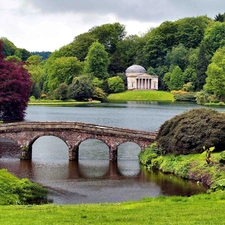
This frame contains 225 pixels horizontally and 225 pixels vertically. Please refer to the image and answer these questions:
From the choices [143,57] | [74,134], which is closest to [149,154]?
[74,134]

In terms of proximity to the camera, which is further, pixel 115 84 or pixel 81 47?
pixel 81 47

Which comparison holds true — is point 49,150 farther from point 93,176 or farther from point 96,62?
point 96,62

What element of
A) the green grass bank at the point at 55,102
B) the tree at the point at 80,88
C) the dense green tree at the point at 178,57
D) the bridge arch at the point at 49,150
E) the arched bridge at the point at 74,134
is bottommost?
the bridge arch at the point at 49,150

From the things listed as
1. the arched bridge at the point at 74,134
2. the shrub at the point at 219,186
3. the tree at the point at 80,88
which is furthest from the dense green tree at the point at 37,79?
the shrub at the point at 219,186

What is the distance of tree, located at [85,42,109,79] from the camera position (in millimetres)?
152250

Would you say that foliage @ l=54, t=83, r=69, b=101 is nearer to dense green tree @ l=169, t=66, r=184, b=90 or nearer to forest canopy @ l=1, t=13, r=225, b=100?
forest canopy @ l=1, t=13, r=225, b=100

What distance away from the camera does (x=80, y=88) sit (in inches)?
5094

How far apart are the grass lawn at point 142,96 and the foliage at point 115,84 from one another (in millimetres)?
1622

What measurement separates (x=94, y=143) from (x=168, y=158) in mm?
17070

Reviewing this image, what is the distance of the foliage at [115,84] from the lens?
489ft

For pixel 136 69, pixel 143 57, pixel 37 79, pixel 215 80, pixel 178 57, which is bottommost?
pixel 215 80

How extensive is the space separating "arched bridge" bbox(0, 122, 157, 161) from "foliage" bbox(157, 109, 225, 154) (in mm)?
2532

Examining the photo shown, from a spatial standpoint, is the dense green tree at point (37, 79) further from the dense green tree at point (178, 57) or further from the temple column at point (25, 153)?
the temple column at point (25, 153)

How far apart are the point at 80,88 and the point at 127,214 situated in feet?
363
